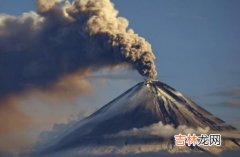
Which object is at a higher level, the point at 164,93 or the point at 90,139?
the point at 164,93

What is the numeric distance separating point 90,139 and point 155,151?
14.3 m

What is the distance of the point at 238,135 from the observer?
118938mm

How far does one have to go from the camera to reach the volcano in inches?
4392

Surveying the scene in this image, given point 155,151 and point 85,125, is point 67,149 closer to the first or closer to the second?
point 85,125

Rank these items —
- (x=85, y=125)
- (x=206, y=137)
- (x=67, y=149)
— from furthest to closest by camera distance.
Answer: (x=85, y=125) < (x=67, y=149) < (x=206, y=137)

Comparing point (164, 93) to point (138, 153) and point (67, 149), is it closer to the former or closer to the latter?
point (138, 153)

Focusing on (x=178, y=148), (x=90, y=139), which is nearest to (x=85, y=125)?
(x=90, y=139)

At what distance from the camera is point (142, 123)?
112312 millimetres

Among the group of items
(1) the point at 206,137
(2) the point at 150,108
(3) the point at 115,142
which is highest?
(2) the point at 150,108

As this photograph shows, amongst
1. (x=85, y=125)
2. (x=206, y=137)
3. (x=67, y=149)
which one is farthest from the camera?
(x=85, y=125)

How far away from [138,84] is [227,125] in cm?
2095

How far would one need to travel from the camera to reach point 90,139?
376 ft

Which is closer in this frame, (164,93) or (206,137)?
(206,137)

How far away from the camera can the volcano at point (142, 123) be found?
→ 112m
